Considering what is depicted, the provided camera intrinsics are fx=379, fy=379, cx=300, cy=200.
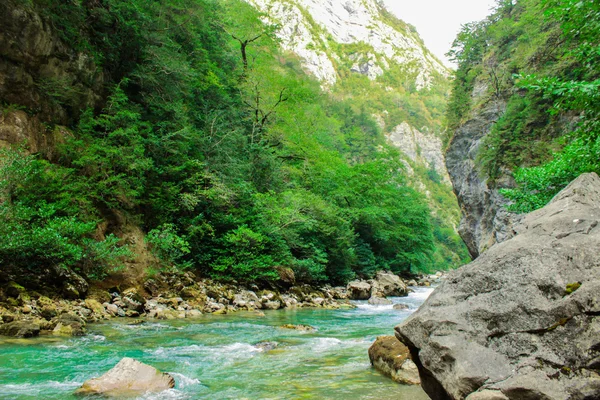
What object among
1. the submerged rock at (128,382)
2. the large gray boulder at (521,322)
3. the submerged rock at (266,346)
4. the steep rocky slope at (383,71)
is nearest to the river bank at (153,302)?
the submerged rock at (128,382)

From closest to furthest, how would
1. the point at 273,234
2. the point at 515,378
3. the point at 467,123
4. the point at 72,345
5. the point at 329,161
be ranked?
the point at 515,378, the point at 72,345, the point at 273,234, the point at 329,161, the point at 467,123

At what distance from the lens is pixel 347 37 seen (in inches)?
5541

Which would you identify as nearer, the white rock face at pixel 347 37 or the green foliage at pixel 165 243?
the green foliage at pixel 165 243

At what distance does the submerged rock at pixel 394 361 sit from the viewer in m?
5.21

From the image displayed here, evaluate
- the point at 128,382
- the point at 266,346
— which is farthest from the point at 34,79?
the point at 128,382

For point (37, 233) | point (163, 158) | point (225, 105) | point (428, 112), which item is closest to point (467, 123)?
point (225, 105)

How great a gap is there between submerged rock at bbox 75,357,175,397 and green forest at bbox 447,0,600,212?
6986mm

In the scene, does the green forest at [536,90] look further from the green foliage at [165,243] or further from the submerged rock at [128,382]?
the green foliage at [165,243]

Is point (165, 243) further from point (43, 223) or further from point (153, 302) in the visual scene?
point (43, 223)

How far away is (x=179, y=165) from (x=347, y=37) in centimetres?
13998

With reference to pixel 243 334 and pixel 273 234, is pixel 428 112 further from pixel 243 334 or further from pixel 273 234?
pixel 243 334

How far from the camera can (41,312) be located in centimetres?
834

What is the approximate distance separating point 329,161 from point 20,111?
21.3 m

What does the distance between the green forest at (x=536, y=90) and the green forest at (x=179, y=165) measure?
10022 mm
